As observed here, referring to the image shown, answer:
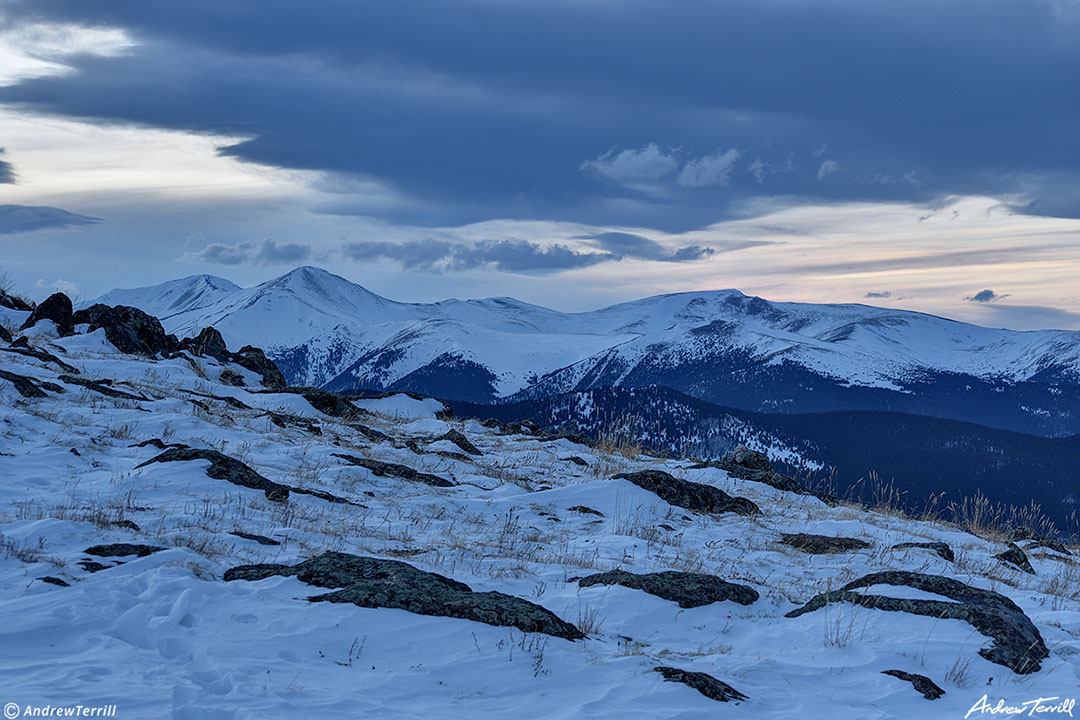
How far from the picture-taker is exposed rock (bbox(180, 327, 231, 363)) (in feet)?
88.7

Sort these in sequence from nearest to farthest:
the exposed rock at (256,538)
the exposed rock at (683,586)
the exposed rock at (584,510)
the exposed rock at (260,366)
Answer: the exposed rock at (683,586)
the exposed rock at (256,538)
the exposed rock at (584,510)
the exposed rock at (260,366)

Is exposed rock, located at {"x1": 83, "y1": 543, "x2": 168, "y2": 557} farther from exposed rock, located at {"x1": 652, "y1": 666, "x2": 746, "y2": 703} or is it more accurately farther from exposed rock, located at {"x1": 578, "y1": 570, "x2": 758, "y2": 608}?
exposed rock, located at {"x1": 652, "y1": 666, "x2": 746, "y2": 703}

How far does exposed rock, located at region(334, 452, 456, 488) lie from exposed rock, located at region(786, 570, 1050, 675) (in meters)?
7.93

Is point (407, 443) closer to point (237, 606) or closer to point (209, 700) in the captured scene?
point (237, 606)

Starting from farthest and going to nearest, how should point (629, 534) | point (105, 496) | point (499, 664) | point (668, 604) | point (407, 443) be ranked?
point (407, 443) < point (629, 534) < point (105, 496) < point (668, 604) < point (499, 664)

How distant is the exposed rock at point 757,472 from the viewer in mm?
21234

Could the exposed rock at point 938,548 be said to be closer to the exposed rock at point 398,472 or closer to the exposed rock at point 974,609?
the exposed rock at point 974,609

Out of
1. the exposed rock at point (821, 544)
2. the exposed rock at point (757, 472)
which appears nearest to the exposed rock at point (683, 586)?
the exposed rock at point (821, 544)

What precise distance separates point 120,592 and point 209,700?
2353 millimetres

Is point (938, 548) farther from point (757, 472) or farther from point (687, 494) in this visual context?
point (757, 472)

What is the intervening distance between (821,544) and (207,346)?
23043 millimetres

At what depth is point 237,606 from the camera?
269 inches

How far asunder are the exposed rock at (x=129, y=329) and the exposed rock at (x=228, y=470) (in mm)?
14757

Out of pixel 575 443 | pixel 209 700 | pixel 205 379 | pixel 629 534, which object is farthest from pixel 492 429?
pixel 209 700
